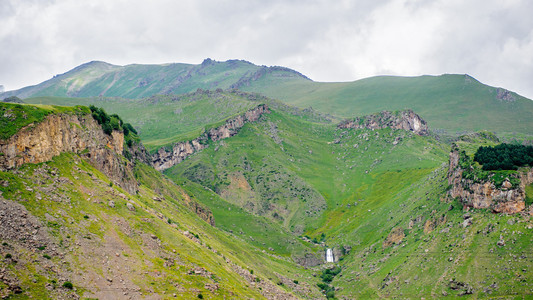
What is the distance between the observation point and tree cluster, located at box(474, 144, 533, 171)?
136m

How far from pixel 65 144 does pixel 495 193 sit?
130m

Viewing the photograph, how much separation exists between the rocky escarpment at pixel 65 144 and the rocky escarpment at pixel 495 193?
4505 inches

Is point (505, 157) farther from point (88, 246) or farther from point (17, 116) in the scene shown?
point (17, 116)

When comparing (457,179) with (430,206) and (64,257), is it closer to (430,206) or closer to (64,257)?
(430,206)

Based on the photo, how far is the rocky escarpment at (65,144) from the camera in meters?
75.7

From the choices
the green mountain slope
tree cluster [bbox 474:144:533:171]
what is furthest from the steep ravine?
tree cluster [bbox 474:144:533:171]

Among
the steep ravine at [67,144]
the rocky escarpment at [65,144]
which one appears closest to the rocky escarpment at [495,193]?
the steep ravine at [67,144]

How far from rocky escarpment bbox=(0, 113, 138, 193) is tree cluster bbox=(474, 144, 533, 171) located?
12349cm

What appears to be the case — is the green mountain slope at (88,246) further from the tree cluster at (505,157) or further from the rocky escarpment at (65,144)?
the tree cluster at (505,157)

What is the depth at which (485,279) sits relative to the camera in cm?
11494

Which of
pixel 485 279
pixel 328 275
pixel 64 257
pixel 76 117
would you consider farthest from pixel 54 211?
pixel 328 275

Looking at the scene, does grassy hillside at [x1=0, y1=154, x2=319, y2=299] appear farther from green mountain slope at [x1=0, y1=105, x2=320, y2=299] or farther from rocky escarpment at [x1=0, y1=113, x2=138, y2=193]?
rocky escarpment at [x1=0, y1=113, x2=138, y2=193]

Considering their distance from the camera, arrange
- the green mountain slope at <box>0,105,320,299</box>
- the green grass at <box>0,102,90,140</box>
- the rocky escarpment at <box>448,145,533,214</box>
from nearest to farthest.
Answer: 1. the green mountain slope at <box>0,105,320,299</box>
2. the green grass at <box>0,102,90,140</box>
3. the rocky escarpment at <box>448,145,533,214</box>

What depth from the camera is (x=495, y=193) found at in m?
133
